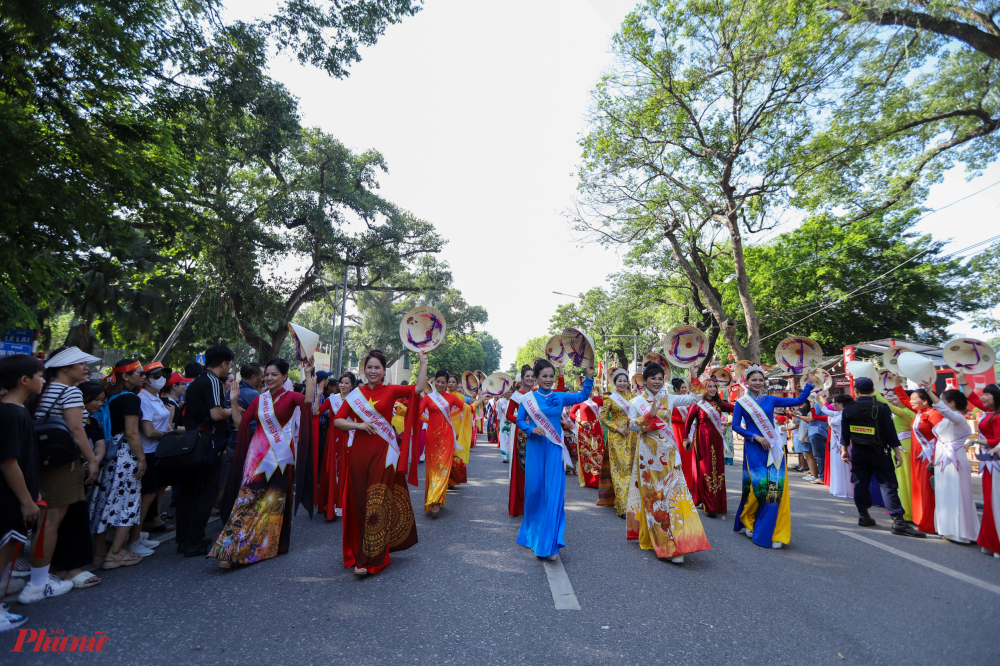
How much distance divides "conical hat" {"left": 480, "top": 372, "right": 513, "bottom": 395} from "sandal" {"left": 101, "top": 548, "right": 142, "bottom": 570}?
9153 mm

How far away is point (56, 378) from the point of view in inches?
139

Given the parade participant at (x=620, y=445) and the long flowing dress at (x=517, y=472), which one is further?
the parade participant at (x=620, y=445)

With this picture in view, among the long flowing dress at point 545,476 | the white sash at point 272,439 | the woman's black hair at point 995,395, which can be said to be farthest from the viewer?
the woman's black hair at point 995,395

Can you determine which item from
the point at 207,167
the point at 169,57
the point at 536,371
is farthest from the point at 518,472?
the point at 207,167

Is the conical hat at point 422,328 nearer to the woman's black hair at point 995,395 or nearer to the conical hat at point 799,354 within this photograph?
the woman's black hair at point 995,395

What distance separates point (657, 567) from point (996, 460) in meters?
3.41

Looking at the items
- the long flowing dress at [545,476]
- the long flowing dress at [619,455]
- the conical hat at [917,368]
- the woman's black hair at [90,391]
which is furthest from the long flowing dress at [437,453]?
the conical hat at [917,368]

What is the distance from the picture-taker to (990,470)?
16.0 feet

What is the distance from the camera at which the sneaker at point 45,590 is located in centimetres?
329

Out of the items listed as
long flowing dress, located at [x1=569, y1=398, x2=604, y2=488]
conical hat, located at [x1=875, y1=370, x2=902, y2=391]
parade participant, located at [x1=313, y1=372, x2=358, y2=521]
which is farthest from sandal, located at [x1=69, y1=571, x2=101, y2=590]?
conical hat, located at [x1=875, y1=370, x2=902, y2=391]

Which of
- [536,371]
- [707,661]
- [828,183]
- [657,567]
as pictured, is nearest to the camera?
[707,661]

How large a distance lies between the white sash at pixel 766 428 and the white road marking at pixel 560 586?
2215mm

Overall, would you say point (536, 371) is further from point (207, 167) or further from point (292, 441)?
point (207, 167)

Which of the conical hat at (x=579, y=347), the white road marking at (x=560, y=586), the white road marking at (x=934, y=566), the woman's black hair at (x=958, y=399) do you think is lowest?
the white road marking at (x=560, y=586)
